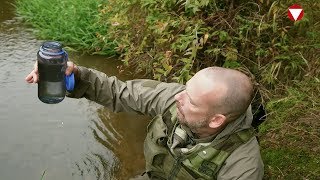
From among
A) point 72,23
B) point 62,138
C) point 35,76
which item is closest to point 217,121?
point 35,76

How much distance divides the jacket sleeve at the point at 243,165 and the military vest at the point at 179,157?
0.03m

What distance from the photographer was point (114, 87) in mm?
2791

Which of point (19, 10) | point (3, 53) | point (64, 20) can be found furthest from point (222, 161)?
point (19, 10)

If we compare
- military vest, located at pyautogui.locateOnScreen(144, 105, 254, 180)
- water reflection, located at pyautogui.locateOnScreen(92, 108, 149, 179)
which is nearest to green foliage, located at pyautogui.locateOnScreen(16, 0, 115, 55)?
water reflection, located at pyautogui.locateOnScreen(92, 108, 149, 179)

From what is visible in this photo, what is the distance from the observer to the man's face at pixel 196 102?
7.90 ft

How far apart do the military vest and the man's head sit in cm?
12

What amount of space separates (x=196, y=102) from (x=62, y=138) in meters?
2.28

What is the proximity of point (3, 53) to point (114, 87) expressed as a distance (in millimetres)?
3830

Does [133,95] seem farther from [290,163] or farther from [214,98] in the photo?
[290,163]

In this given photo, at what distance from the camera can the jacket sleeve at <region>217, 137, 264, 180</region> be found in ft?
7.73

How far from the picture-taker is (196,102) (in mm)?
2445

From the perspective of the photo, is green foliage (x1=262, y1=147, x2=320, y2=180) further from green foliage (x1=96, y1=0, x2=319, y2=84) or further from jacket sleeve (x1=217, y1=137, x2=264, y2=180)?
jacket sleeve (x1=217, y1=137, x2=264, y2=180)

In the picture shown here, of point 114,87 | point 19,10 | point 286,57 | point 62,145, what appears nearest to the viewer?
point 114,87

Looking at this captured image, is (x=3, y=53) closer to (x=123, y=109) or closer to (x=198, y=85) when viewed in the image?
(x=123, y=109)
